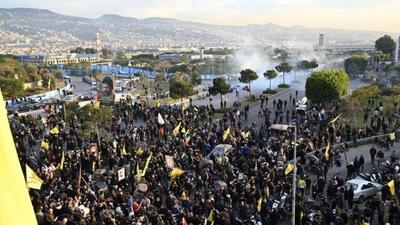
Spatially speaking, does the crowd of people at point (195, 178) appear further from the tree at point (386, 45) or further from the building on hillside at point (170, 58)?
the building on hillside at point (170, 58)

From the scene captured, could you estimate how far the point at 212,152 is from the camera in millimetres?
20797

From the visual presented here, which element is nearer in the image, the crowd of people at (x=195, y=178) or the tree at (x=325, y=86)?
the crowd of people at (x=195, y=178)

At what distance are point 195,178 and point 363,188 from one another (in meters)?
5.75

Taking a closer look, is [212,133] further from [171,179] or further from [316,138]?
[171,179]

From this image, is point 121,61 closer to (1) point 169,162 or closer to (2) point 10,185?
(1) point 169,162

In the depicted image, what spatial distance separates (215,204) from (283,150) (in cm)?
669

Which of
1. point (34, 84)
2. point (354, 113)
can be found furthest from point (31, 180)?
point (34, 84)

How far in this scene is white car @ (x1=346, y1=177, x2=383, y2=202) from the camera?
1596 cm

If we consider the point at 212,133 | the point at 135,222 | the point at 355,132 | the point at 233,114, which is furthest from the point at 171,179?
the point at 233,114

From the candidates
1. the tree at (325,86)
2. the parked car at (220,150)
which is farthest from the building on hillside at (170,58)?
the parked car at (220,150)

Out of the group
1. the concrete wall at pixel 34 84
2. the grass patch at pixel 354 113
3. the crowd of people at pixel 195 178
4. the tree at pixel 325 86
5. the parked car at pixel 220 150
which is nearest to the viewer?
the crowd of people at pixel 195 178

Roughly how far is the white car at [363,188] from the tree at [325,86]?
1864cm

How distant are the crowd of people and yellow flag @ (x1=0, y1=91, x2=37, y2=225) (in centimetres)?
1062

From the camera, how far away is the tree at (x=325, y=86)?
3431 centimetres
